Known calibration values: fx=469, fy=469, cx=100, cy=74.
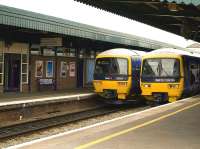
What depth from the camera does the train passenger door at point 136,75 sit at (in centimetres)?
2223

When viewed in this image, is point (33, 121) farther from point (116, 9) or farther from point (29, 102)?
point (116, 9)

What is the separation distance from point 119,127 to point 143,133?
912mm

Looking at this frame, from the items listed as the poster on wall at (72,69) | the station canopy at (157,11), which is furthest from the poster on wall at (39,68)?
the station canopy at (157,11)

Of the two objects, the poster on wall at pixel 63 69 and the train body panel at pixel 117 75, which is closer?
the train body panel at pixel 117 75

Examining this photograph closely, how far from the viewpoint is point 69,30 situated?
23078 mm

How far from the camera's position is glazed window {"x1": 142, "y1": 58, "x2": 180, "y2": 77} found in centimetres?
2062

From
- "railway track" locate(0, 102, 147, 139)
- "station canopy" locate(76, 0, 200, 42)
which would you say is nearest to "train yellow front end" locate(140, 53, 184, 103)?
"station canopy" locate(76, 0, 200, 42)

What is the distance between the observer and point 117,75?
21891 mm

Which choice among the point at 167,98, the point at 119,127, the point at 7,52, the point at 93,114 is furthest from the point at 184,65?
the point at 119,127

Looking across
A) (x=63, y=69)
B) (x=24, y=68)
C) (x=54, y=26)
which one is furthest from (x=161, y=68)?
(x=63, y=69)

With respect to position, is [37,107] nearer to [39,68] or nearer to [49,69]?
[39,68]

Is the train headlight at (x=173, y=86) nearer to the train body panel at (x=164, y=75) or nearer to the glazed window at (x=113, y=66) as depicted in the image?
the train body panel at (x=164, y=75)

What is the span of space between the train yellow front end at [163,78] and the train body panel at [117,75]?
0.93 m

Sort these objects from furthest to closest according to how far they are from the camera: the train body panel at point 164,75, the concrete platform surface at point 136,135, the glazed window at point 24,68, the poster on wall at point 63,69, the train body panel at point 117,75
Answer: the poster on wall at point 63,69 → the glazed window at point 24,68 → the train body panel at point 117,75 → the train body panel at point 164,75 → the concrete platform surface at point 136,135
